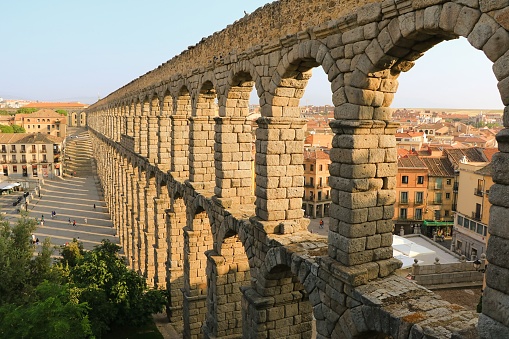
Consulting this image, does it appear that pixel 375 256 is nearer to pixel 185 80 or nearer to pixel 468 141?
pixel 185 80

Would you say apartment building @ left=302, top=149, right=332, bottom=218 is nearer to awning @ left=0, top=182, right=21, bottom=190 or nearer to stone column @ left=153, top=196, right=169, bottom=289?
stone column @ left=153, top=196, right=169, bottom=289

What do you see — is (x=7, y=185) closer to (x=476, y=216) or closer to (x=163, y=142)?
(x=163, y=142)

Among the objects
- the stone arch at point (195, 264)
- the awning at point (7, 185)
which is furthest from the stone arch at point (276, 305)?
the awning at point (7, 185)

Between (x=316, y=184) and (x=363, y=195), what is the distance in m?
44.0

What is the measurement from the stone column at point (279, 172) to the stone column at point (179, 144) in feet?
29.0

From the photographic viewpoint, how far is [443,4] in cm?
631

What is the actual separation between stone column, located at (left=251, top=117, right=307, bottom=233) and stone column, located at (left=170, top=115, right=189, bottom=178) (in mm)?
8827

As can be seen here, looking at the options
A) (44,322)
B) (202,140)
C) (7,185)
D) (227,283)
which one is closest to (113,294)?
(44,322)

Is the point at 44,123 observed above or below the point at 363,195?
below

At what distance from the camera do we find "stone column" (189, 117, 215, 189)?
16688mm

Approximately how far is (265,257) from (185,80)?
9694 millimetres

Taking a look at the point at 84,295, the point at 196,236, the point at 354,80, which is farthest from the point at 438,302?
the point at 84,295

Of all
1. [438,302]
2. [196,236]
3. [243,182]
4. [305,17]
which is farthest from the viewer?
[196,236]

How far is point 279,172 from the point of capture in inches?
447
